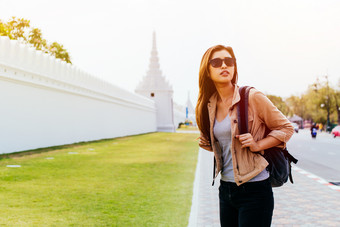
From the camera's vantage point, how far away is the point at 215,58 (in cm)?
309

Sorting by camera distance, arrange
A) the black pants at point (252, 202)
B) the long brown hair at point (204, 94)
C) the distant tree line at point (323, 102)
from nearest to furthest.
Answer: the black pants at point (252, 202) < the long brown hair at point (204, 94) < the distant tree line at point (323, 102)

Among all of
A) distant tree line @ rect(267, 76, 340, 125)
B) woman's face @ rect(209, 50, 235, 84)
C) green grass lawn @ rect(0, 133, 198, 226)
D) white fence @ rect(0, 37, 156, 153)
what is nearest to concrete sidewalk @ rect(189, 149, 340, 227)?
green grass lawn @ rect(0, 133, 198, 226)

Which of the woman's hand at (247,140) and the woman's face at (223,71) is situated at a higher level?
the woman's face at (223,71)

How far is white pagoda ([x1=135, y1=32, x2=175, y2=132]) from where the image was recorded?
5791 cm

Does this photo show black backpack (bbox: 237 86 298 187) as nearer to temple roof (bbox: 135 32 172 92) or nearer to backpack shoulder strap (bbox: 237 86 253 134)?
backpack shoulder strap (bbox: 237 86 253 134)

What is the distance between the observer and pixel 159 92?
5897cm

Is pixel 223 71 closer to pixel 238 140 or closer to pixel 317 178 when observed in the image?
pixel 238 140

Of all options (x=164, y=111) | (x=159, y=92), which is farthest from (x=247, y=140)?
(x=159, y=92)

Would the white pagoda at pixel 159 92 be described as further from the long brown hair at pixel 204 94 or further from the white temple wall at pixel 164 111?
the long brown hair at pixel 204 94

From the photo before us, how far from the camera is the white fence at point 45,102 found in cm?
1493

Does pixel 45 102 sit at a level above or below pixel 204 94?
above

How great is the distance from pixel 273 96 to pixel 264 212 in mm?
143332

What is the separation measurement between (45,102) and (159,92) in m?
40.8

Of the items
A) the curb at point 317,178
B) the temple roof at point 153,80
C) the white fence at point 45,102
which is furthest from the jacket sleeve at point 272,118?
the temple roof at point 153,80
